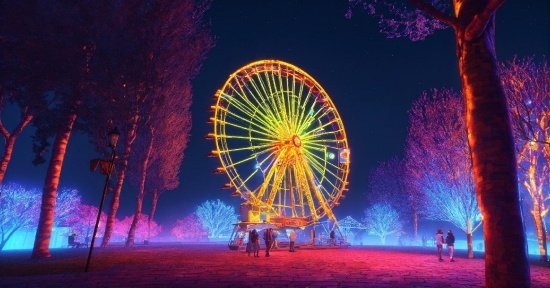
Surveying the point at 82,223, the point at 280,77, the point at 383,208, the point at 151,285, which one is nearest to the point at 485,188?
the point at 151,285

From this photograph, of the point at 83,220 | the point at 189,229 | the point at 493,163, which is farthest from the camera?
the point at 189,229

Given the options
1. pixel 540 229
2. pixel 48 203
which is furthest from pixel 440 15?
pixel 540 229

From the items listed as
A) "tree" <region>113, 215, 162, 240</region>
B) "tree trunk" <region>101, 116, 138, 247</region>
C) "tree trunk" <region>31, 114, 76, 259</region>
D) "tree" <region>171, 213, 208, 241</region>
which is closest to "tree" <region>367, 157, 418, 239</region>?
"tree trunk" <region>101, 116, 138, 247</region>

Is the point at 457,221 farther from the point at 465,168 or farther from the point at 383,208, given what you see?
the point at 383,208

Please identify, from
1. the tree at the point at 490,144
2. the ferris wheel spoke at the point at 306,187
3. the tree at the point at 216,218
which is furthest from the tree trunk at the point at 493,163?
the tree at the point at 216,218

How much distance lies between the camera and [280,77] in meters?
29.9

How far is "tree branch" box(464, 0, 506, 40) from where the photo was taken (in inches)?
208

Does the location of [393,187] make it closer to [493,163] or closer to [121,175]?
[121,175]

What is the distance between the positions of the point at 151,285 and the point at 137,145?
92.7 ft

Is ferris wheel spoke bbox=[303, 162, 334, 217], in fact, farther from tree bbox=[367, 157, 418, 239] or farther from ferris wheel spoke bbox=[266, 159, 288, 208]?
tree bbox=[367, 157, 418, 239]

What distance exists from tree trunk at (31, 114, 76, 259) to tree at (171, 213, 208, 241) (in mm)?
59495

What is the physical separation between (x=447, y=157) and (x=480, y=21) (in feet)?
61.8

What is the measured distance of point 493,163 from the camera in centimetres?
540

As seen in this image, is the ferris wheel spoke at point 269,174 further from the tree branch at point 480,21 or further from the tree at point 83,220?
the tree at point 83,220
